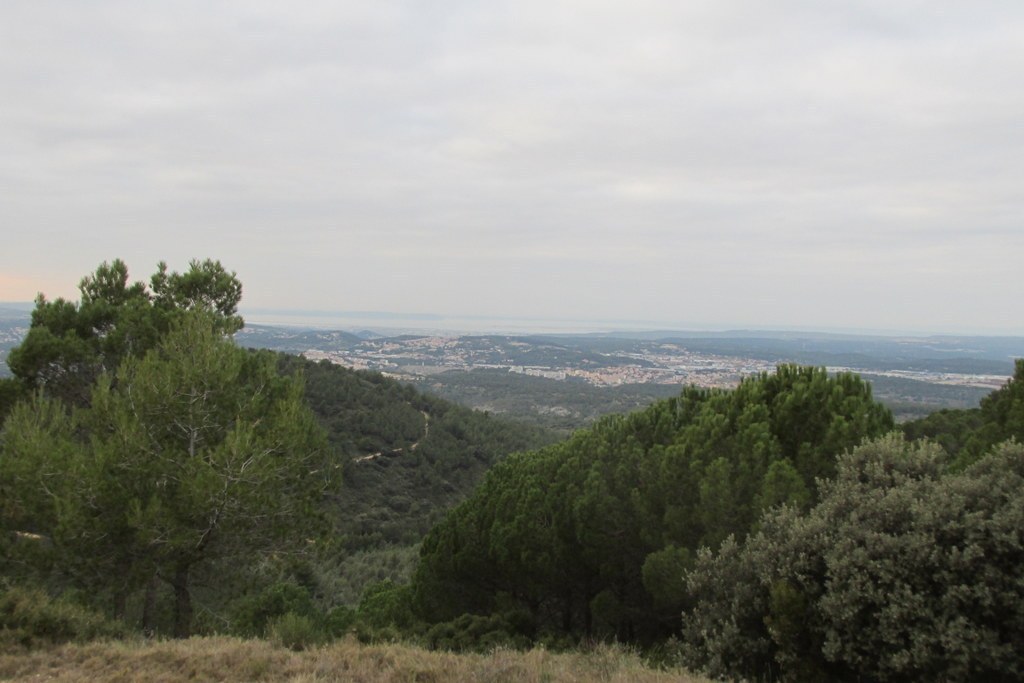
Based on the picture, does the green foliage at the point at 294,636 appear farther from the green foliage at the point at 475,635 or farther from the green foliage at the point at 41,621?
the green foliage at the point at 41,621

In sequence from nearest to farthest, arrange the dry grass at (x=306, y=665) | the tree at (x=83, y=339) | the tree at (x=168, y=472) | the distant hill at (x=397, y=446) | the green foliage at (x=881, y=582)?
the green foliage at (x=881, y=582) < the dry grass at (x=306, y=665) < the tree at (x=168, y=472) < the tree at (x=83, y=339) < the distant hill at (x=397, y=446)

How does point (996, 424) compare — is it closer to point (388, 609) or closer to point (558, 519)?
point (558, 519)

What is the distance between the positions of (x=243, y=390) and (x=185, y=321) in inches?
49.3

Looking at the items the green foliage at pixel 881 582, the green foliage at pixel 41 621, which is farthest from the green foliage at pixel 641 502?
the green foliage at pixel 41 621

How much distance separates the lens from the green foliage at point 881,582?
15.0ft

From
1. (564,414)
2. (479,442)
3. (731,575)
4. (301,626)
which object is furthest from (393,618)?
(564,414)

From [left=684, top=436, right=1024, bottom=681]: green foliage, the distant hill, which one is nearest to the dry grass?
[left=684, top=436, right=1024, bottom=681]: green foliage

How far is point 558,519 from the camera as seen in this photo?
8.63 metres

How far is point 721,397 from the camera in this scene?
8.58 meters

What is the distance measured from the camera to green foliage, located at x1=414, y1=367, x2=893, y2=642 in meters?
6.91

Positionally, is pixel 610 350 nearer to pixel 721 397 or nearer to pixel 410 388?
pixel 410 388

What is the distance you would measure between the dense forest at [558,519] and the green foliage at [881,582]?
0.07ft

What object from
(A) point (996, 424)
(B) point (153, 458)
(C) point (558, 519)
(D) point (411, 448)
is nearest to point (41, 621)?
(B) point (153, 458)

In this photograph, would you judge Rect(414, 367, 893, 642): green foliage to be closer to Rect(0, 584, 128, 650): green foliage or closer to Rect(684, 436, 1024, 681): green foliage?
Rect(684, 436, 1024, 681): green foliage
